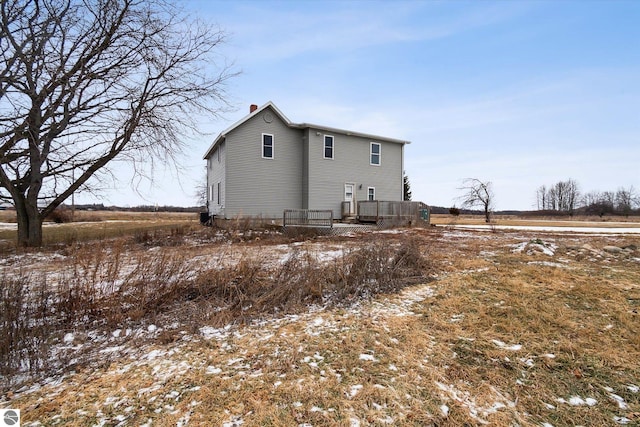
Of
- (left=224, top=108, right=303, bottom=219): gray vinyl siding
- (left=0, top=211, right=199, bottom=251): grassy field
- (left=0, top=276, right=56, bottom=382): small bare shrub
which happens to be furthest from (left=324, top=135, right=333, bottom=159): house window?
(left=0, top=276, right=56, bottom=382): small bare shrub

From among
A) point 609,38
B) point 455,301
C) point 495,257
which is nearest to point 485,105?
point 609,38

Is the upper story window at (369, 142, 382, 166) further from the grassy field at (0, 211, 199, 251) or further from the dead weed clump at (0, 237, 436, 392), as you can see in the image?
the dead weed clump at (0, 237, 436, 392)

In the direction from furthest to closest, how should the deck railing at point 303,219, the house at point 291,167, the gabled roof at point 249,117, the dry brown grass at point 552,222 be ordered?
1. the dry brown grass at point 552,222
2. the house at point 291,167
3. the deck railing at point 303,219
4. the gabled roof at point 249,117

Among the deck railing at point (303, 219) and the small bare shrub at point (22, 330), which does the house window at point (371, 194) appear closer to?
the deck railing at point (303, 219)

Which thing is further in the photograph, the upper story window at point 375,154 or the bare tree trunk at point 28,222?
the upper story window at point 375,154

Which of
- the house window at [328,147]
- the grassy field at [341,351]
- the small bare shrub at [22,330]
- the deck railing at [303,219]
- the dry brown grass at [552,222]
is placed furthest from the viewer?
the dry brown grass at [552,222]

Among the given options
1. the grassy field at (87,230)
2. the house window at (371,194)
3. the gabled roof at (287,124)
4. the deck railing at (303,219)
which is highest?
the gabled roof at (287,124)

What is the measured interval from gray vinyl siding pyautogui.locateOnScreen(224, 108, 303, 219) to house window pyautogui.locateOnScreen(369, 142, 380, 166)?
5252 mm

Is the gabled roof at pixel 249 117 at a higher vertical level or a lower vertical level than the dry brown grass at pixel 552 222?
higher

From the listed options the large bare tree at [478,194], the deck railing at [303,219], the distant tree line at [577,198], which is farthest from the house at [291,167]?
the distant tree line at [577,198]

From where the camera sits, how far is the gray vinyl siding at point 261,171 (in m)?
16.0

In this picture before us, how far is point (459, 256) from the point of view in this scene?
26.5ft

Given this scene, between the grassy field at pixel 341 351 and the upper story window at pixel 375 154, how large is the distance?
613 inches

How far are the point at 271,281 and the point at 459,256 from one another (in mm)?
5451
